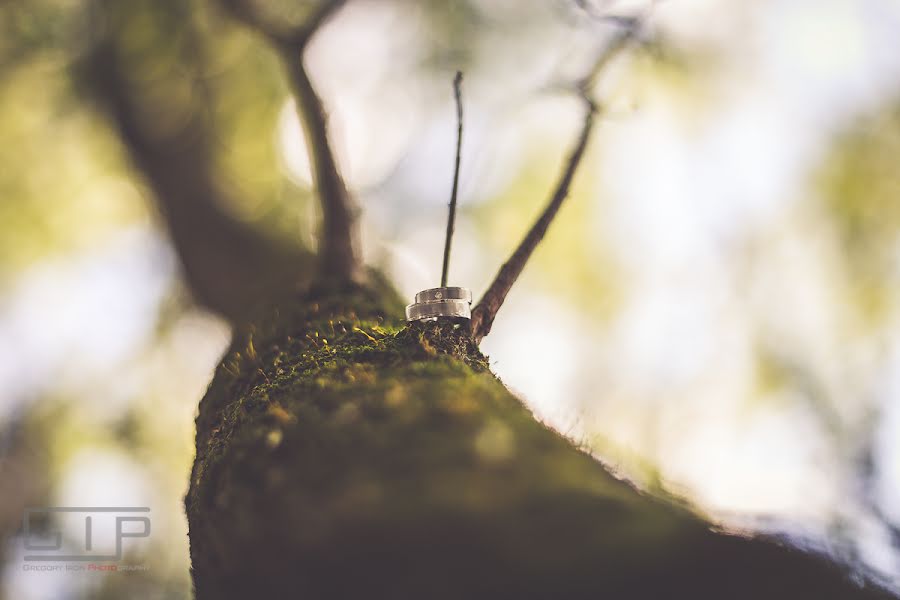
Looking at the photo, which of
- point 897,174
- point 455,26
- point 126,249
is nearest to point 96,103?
point 126,249

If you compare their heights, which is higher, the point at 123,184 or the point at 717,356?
the point at 123,184

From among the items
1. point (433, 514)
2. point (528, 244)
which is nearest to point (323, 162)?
point (528, 244)

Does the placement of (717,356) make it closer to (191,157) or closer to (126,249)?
(191,157)

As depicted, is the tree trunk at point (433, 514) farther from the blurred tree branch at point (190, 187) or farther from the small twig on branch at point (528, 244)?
the blurred tree branch at point (190, 187)

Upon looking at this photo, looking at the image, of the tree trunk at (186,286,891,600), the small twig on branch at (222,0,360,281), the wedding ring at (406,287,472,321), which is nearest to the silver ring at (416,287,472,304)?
the wedding ring at (406,287,472,321)

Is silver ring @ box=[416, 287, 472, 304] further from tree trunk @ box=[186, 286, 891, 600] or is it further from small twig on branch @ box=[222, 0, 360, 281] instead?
small twig on branch @ box=[222, 0, 360, 281]

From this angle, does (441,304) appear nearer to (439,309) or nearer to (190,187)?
(439,309)

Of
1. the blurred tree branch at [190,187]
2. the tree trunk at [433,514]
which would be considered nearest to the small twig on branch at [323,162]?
the blurred tree branch at [190,187]
